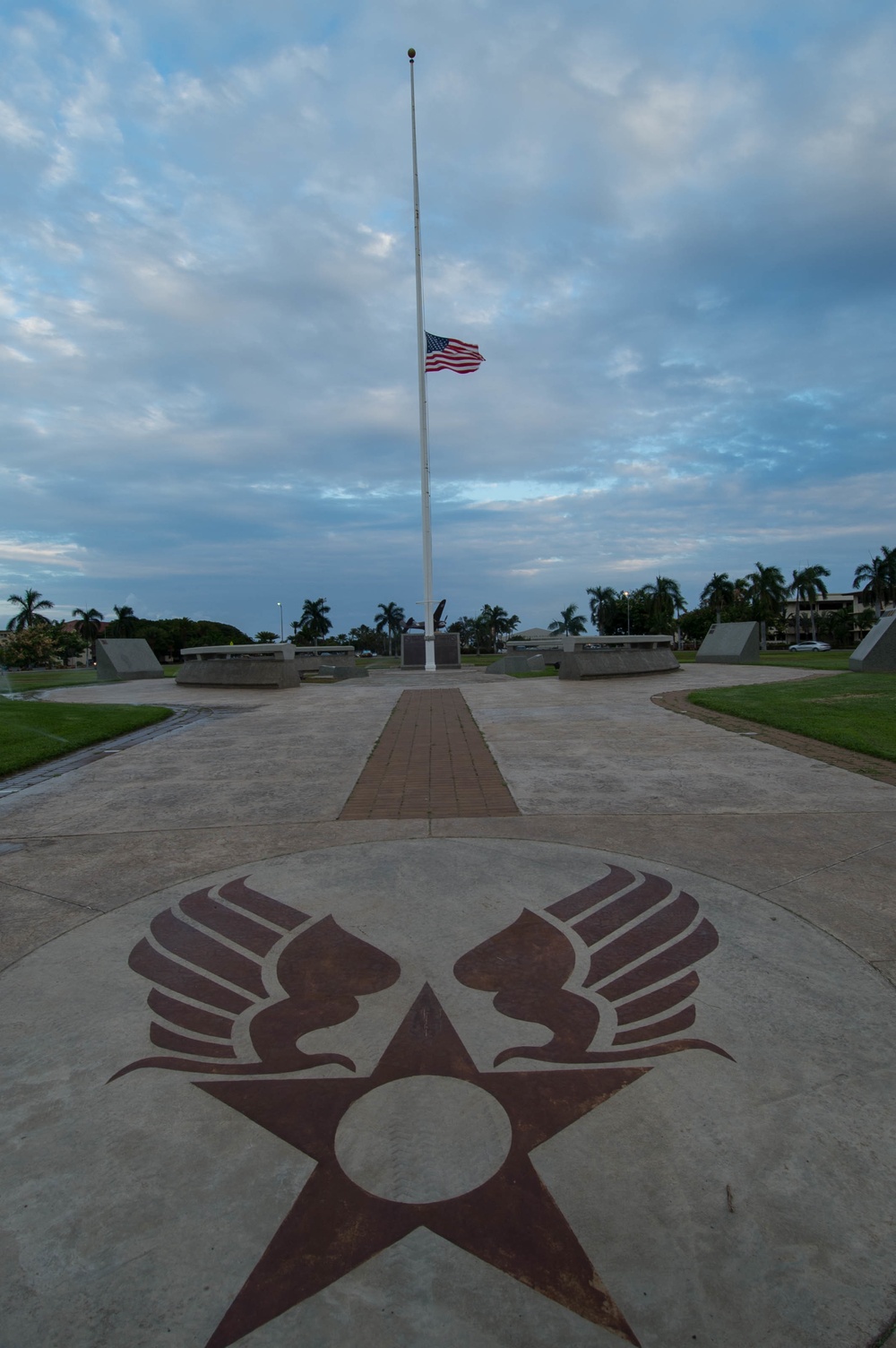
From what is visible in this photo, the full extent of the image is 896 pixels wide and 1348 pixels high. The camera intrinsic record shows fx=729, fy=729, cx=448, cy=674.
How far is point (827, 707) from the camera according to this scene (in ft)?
40.5

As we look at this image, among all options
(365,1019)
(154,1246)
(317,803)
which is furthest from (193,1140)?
(317,803)

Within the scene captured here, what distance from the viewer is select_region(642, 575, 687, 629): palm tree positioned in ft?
301

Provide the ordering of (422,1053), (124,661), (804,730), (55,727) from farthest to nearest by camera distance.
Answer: (124,661) < (55,727) < (804,730) < (422,1053)

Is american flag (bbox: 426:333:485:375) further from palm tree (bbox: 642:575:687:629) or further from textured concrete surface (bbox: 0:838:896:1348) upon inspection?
palm tree (bbox: 642:575:687:629)

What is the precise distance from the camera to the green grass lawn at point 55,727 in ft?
31.7

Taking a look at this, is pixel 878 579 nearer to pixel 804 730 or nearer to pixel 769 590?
pixel 769 590

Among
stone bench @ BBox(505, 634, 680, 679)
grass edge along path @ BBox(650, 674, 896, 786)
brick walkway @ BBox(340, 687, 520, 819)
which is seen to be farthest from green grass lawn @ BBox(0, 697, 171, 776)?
stone bench @ BBox(505, 634, 680, 679)

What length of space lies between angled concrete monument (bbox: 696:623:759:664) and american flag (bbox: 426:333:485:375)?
15.7 meters

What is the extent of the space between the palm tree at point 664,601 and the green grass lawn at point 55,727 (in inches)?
3257

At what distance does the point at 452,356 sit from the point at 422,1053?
31.6 m

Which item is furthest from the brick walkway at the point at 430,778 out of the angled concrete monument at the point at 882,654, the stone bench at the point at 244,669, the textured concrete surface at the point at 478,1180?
the angled concrete monument at the point at 882,654

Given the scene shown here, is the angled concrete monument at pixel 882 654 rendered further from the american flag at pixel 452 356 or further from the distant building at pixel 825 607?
the distant building at pixel 825 607

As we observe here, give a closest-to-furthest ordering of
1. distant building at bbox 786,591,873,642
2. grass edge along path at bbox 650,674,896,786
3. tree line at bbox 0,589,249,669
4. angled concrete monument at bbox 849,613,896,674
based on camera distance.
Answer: grass edge along path at bbox 650,674,896,786 → angled concrete monument at bbox 849,613,896,674 → tree line at bbox 0,589,249,669 → distant building at bbox 786,591,873,642

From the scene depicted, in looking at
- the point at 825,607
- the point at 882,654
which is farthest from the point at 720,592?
the point at 882,654
